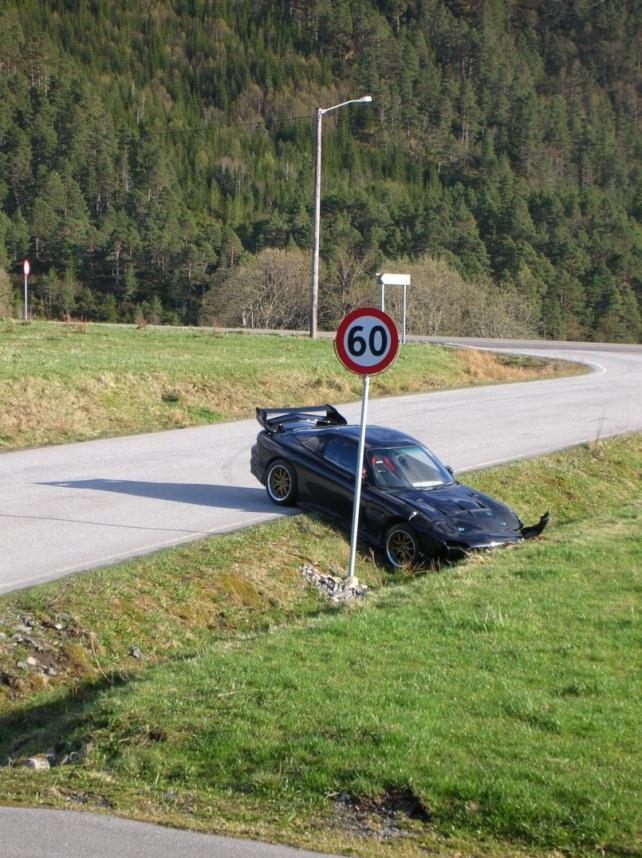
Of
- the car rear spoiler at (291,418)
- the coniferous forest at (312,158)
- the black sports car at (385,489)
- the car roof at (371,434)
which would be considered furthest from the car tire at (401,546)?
the coniferous forest at (312,158)

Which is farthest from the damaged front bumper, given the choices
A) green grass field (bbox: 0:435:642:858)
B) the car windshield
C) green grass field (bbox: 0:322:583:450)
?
green grass field (bbox: 0:322:583:450)

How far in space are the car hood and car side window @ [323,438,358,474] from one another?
92 centimetres

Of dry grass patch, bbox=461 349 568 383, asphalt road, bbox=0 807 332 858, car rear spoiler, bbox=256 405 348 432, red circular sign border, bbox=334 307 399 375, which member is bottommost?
dry grass patch, bbox=461 349 568 383

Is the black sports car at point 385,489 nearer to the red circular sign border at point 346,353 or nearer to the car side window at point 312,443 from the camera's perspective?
the car side window at point 312,443

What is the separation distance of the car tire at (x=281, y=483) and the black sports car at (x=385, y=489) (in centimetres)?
1

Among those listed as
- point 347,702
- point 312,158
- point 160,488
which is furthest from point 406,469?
point 312,158

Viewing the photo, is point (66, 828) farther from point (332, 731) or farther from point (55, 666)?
point (55, 666)

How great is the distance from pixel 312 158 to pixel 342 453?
127663 millimetres

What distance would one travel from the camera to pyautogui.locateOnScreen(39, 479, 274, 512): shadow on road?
15.1 meters

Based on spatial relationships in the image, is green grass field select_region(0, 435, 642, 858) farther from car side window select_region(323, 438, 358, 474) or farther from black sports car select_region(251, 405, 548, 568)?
car side window select_region(323, 438, 358, 474)

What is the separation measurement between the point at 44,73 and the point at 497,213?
57.7 m

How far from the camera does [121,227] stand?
9475 cm

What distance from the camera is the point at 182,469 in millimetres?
17406

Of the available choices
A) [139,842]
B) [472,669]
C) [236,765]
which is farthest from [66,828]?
[472,669]
